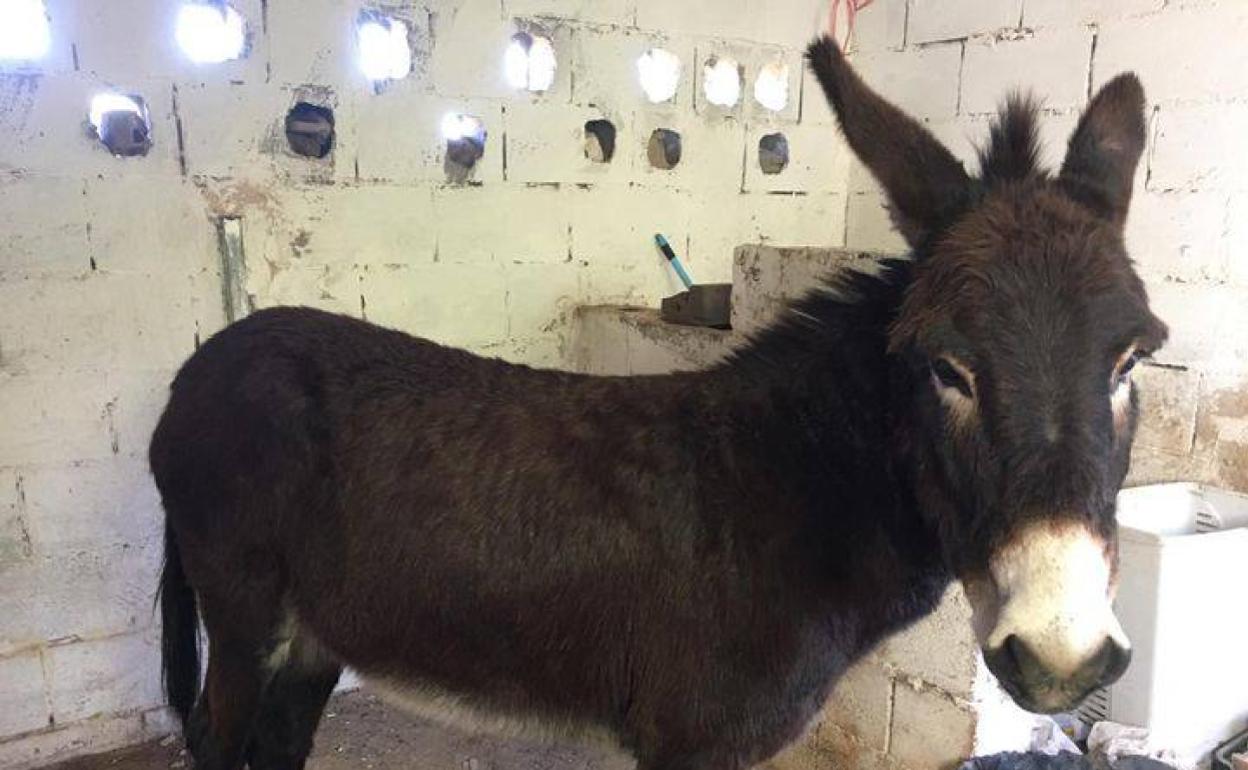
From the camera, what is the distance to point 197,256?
2387 millimetres

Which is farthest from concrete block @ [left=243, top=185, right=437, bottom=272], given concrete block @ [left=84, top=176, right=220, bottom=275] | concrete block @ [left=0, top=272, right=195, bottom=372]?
Answer: concrete block @ [left=0, top=272, right=195, bottom=372]

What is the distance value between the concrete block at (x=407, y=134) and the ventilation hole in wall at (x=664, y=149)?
0.61 meters

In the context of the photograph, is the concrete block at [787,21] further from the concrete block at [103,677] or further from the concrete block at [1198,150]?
the concrete block at [103,677]

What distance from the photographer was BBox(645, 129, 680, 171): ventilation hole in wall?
10.3 feet

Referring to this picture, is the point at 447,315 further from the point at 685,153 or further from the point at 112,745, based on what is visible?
the point at 112,745

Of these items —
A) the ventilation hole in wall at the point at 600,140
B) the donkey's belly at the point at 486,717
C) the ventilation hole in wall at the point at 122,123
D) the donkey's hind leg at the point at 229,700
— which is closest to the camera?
the donkey's belly at the point at 486,717

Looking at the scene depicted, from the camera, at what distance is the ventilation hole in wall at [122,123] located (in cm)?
220

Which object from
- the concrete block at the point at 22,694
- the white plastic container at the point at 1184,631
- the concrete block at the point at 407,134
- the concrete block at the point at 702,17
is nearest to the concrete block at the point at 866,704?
the white plastic container at the point at 1184,631

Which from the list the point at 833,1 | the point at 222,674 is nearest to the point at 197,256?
the point at 222,674

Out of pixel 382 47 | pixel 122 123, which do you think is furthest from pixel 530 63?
pixel 122 123

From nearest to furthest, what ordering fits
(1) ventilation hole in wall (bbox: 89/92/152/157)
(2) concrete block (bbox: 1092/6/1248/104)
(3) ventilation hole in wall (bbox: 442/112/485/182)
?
(1) ventilation hole in wall (bbox: 89/92/152/157) < (2) concrete block (bbox: 1092/6/1248/104) < (3) ventilation hole in wall (bbox: 442/112/485/182)

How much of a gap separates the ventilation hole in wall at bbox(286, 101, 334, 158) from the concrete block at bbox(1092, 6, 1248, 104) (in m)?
2.31

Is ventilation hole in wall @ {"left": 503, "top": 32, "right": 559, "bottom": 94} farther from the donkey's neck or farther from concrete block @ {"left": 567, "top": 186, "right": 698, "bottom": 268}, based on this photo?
the donkey's neck

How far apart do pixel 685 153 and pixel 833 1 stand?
2.93ft
